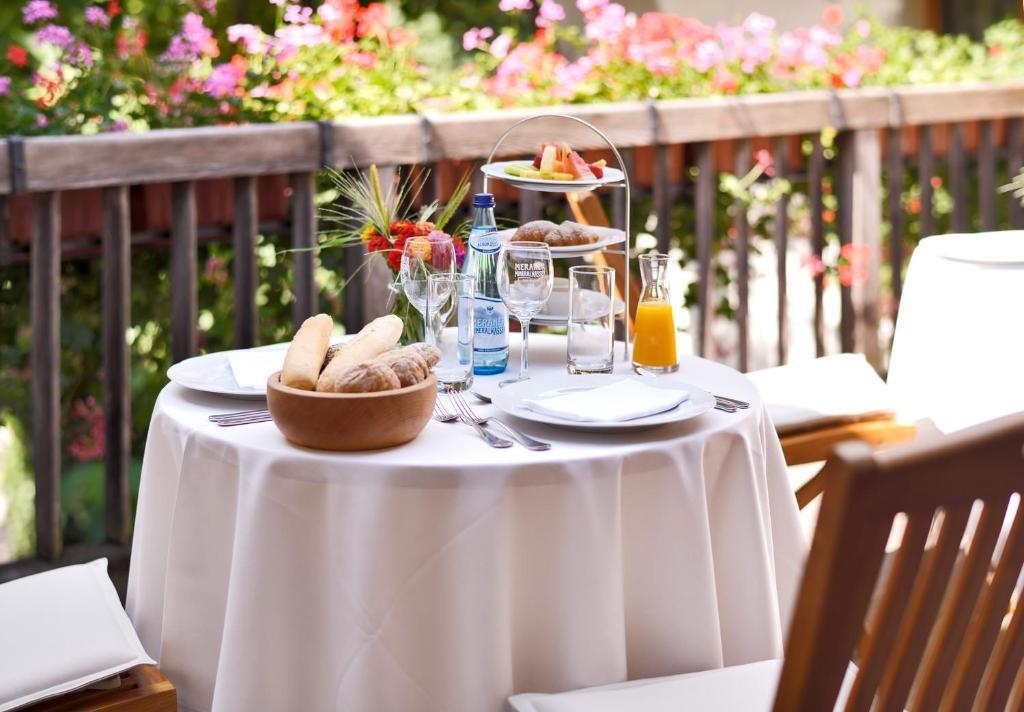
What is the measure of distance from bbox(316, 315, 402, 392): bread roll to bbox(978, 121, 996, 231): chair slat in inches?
129

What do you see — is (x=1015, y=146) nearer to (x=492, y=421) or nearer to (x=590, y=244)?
(x=590, y=244)

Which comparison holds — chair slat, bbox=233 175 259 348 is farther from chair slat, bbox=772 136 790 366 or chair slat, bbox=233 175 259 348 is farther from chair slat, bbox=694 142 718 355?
chair slat, bbox=772 136 790 366

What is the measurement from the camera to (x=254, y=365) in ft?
6.84

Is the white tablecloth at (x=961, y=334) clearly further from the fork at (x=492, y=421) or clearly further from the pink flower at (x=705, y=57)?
the pink flower at (x=705, y=57)

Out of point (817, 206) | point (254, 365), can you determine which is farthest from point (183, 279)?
point (817, 206)

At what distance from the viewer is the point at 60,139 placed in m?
2.68

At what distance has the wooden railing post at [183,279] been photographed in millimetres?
2973

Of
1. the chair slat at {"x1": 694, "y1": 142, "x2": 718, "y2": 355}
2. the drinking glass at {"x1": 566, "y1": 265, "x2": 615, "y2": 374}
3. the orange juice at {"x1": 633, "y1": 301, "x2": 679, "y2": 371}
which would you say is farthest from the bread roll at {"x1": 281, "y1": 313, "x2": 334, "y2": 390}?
the chair slat at {"x1": 694, "y1": 142, "x2": 718, "y2": 355}

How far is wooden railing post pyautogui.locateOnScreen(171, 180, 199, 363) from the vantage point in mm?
2973

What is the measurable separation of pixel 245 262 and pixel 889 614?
7.42ft

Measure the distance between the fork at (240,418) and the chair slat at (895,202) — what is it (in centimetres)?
294

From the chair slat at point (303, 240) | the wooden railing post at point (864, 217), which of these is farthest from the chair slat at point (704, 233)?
the chair slat at point (303, 240)

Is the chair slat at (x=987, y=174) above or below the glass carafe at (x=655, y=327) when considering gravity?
above

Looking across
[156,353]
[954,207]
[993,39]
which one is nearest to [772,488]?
[156,353]
